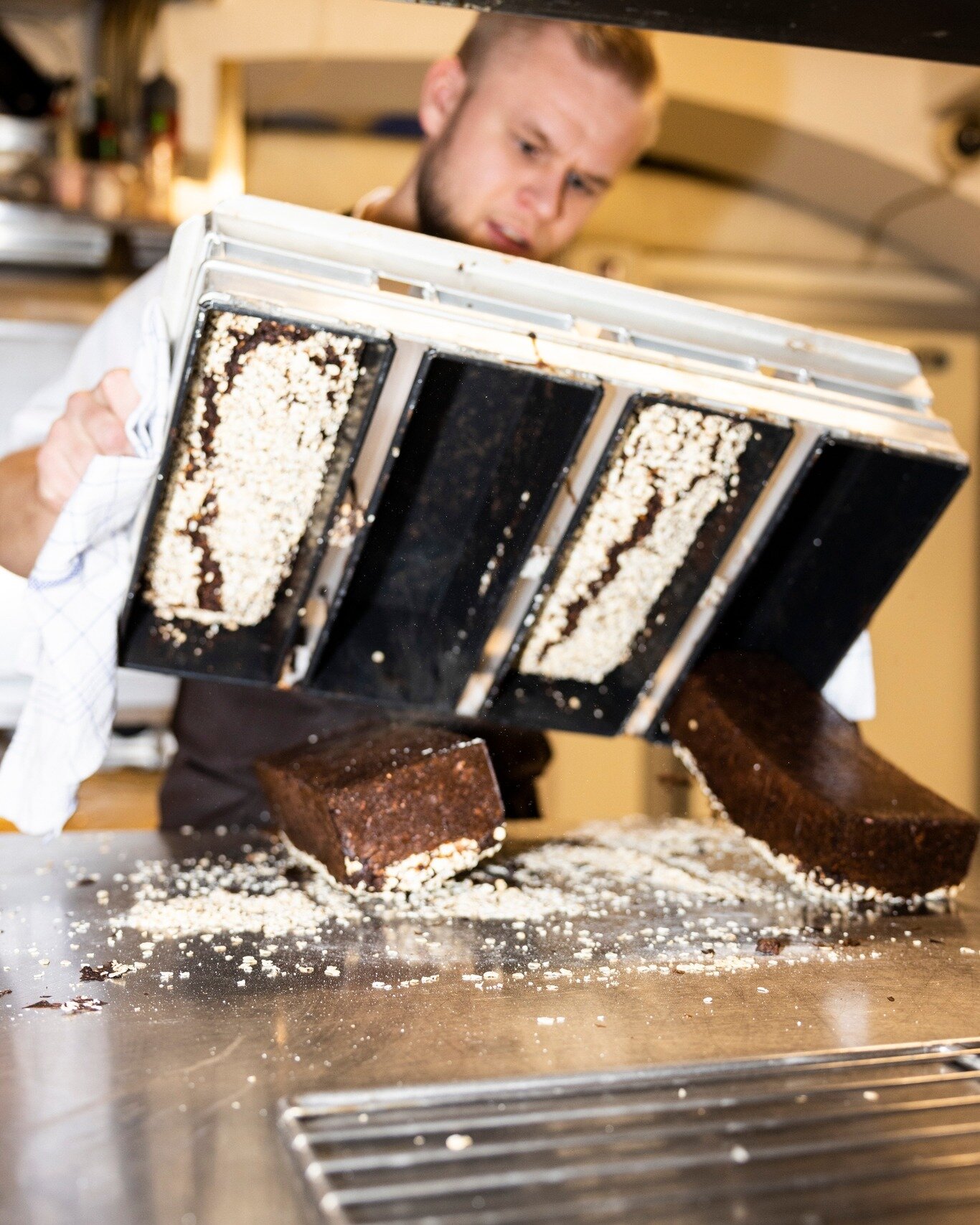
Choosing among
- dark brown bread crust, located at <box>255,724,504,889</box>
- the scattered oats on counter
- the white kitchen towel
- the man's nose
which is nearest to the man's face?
the man's nose

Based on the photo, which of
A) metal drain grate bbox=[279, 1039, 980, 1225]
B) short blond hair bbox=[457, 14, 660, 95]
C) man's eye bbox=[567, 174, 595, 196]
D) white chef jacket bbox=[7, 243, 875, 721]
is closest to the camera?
metal drain grate bbox=[279, 1039, 980, 1225]

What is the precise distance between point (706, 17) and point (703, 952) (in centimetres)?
91

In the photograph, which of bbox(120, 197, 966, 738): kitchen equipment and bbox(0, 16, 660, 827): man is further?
bbox(0, 16, 660, 827): man

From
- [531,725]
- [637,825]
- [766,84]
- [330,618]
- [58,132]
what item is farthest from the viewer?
[766,84]

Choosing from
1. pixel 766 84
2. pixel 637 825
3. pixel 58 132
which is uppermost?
pixel 766 84

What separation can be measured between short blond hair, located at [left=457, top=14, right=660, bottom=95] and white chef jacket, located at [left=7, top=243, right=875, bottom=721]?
2.25 ft

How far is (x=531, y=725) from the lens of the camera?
1575 millimetres

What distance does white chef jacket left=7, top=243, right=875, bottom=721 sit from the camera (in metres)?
1.64

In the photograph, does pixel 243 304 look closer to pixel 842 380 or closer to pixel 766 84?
pixel 842 380

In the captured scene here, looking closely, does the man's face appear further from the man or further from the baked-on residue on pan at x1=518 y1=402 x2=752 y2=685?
the baked-on residue on pan at x1=518 y1=402 x2=752 y2=685

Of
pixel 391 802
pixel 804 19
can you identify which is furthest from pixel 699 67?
pixel 391 802

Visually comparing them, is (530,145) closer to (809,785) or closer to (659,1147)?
(809,785)

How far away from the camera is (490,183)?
1991 millimetres

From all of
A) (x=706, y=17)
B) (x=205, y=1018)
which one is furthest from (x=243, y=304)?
(x=205, y=1018)
